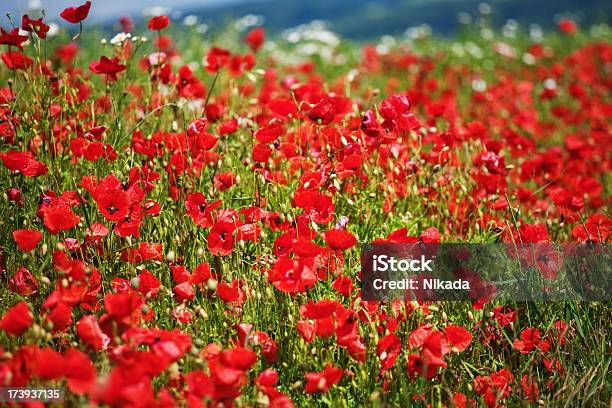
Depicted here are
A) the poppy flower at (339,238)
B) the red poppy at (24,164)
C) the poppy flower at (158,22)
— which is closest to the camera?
the poppy flower at (339,238)

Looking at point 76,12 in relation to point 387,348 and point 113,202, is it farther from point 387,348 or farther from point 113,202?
point 387,348

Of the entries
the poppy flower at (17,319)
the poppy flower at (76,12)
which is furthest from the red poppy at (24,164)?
the poppy flower at (17,319)

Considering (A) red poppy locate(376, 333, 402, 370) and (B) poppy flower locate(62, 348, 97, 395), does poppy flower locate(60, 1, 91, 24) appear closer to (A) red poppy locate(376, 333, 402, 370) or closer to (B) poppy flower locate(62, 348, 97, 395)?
(B) poppy flower locate(62, 348, 97, 395)

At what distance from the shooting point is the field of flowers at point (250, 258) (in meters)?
1.62

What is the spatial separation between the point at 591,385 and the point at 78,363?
4.94 ft

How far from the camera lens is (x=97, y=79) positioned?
15.5ft

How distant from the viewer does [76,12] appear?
96.9 inches

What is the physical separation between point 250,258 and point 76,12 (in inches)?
47.4

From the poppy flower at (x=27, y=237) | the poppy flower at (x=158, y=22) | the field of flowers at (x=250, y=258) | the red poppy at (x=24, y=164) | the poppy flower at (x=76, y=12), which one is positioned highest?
the poppy flower at (x=76, y=12)

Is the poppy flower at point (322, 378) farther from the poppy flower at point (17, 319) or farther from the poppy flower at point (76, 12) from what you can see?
the poppy flower at point (76, 12)

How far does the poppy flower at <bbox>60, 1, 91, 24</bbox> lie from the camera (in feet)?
8.01

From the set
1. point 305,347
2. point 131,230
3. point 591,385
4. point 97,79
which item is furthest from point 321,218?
point 97,79

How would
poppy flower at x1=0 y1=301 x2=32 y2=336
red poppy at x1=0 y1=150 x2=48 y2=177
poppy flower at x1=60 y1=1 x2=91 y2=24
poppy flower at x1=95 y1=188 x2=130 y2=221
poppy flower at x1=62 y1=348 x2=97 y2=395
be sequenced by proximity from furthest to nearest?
poppy flower at x1=60 y1=1 x2=91 y2=24 → red poppy at x1=0 y1=150 x2=48 y2=177 → poppy flower at x1=95 y1=188 x2=130 y2=221 → poppy flower at x1=0 y1=301 x2=32 y2=336 → poppy flower at x1=62 y1=348 x2=97 y2=395

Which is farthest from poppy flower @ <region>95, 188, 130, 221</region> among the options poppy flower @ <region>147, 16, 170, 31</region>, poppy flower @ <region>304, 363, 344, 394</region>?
poppy flower @ <region>147, 16, 170, 31</region>
